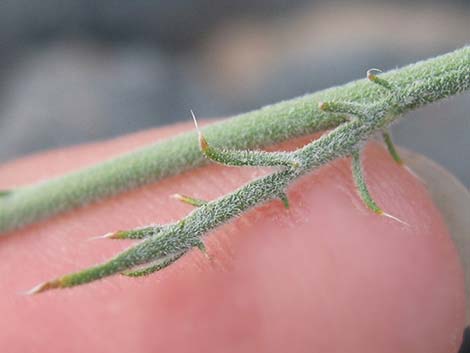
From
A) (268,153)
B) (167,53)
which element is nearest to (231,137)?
(268,153)

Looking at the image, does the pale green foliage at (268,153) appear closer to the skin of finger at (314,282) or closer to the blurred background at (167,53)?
the skin of finger at (314,282)

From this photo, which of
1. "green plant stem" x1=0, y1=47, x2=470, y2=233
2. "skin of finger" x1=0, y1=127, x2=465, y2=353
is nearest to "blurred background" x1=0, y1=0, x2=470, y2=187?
"green plant stem" x1=0, y1=47, x2=470, y2=233

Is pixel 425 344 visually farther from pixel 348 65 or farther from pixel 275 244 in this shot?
pixel 348 65

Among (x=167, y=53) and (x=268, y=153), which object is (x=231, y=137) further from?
(x=167, y=53)

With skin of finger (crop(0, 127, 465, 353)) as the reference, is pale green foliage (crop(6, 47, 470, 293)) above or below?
above

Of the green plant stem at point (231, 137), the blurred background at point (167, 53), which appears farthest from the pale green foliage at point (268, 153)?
the blurred background at point (167, 53)

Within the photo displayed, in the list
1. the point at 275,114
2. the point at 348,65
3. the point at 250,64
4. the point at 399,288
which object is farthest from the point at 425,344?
the point at 250,64

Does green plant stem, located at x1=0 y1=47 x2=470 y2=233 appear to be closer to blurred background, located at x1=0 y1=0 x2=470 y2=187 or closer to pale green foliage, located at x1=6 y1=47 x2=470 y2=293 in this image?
pale green foliage, located at x1=6 y1=47 x2=470 y2=293
